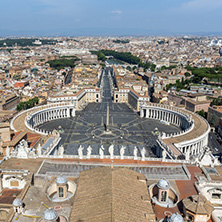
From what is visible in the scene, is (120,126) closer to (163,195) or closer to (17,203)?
(163,195)

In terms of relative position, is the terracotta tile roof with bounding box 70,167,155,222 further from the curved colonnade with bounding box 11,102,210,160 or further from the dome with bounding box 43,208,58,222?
the curved colonnade with bounding box 11,102,210,160

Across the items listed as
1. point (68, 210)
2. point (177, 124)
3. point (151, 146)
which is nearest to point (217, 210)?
point (68, 210)

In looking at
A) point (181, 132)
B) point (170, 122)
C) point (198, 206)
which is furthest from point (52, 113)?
point (198, 206)

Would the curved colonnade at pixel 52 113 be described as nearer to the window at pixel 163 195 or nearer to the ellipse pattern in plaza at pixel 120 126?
the ellipse pattern in plaza at pixel 120 126

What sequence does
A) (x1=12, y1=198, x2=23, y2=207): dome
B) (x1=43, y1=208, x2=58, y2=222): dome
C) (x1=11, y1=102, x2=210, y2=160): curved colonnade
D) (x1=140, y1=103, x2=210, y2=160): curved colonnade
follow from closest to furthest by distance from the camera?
(x1=43, y1=208, x2=58, y2=222): dome
(x1=12, y1=198, x2=23, y2=207): dome
(x1=140, y1=103, x2=210, y2=160): curved colonnade
(x1=11, y1=102, x2=210, y2=160): curved colonnade

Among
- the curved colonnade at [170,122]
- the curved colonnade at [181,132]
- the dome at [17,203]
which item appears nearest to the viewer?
the dome at [17,203]

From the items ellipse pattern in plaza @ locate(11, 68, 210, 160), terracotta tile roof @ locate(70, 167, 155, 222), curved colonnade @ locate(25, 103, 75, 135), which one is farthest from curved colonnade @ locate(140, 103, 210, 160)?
curved colonnade @ locate(25, 103, 75, 135)

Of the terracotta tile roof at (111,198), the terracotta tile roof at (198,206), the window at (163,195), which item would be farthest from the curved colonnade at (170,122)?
the terracotta tile roof at (198,206)

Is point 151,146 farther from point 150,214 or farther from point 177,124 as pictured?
point 150,214
